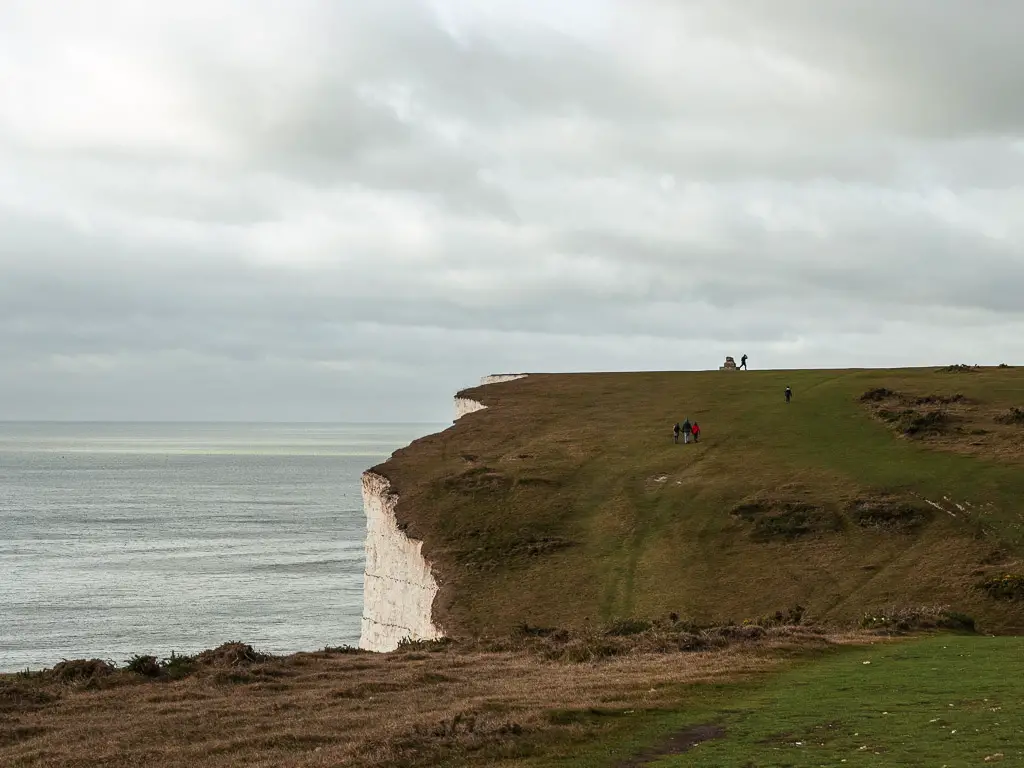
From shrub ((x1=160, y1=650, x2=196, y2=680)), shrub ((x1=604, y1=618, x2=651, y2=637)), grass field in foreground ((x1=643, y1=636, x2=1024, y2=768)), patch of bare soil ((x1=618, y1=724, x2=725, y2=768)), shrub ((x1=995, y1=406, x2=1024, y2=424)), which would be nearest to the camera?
grass field in foreground ((x1=643, y1=636, x2=1024, y2=768))

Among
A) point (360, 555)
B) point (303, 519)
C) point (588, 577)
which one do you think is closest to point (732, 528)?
point (588, 577)

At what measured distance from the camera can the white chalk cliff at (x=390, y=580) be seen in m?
51.3

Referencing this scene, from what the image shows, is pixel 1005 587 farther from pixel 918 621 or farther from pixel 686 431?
pixel 686 431

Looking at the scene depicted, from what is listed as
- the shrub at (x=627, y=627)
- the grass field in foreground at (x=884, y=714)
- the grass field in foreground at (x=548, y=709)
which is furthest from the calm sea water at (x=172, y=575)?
the grass field in foreground at (x=884, y=714)

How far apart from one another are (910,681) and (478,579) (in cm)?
2483

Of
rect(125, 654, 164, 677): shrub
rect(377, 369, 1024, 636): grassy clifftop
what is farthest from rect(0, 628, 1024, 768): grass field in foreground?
rect(377, 369, 1024, 636): grassy clifftop

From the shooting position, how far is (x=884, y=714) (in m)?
20.4

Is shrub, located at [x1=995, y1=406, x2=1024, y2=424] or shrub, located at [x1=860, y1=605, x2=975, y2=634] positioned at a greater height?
shrub, located at [x1=995, y1=406, x2=1024, y2=424]

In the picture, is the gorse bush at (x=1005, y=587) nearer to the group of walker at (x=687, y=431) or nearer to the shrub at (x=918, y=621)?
the shrub at (x=918, y=621)

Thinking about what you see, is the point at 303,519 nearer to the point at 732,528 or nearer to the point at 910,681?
the point at 732,528

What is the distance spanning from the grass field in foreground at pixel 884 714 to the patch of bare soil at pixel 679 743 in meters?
0.27

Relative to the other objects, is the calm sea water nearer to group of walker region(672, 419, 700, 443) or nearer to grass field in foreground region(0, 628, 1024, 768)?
group of walker region(672, 419, 700, 443)

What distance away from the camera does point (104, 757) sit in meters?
19.8

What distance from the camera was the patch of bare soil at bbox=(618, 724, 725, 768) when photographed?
1848 cm
